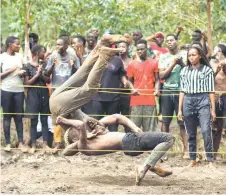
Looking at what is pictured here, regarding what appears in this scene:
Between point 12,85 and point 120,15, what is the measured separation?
3.88 metres

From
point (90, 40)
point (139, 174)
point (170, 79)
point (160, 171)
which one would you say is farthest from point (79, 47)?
point (139, 174)

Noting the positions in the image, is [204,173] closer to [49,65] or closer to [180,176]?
[180,176]

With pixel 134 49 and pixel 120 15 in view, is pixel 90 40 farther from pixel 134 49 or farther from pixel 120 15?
pixel 120 15

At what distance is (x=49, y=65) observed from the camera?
1138 cm

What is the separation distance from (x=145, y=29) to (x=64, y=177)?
23.6 ft

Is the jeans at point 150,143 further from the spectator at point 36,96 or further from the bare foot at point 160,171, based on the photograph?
the spectator at point 36,96

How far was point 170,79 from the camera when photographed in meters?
11.2

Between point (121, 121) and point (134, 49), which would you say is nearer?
point (121, 121)

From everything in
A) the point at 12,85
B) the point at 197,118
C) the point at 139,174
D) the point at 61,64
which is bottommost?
the point at 139,174

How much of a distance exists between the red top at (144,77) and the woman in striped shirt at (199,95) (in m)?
0.88

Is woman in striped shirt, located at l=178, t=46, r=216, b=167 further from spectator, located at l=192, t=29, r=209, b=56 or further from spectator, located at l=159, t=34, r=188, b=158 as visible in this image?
spectator, located at l=192, t=29, r=209, b=56

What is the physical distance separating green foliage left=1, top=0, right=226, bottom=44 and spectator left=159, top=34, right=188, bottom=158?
180cm

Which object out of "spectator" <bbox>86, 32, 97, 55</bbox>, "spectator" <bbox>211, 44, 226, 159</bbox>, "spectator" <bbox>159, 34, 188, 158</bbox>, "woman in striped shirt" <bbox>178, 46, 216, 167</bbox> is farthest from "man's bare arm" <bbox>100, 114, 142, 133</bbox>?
"spectator" <bbox>86, 32, 97, 55</bbox>

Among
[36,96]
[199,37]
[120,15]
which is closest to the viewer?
[36,96]
